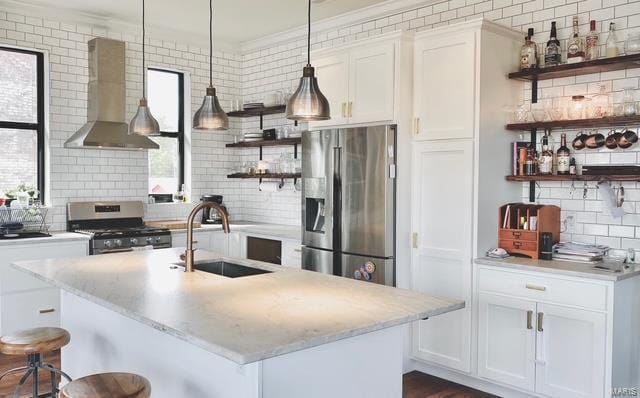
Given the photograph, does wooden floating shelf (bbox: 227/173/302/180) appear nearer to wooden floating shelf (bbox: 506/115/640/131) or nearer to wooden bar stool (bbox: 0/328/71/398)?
wooden floating shelf (bbox: 506/115/640/131)

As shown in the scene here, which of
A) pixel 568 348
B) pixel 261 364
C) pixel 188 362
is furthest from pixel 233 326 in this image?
pixel 568 348

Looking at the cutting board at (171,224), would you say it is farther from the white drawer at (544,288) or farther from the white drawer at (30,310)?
the white drawer at (544,288)

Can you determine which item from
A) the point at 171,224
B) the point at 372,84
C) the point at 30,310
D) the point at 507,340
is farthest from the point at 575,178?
the point at 30,310

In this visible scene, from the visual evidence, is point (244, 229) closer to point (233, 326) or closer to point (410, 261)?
point (410, 261)

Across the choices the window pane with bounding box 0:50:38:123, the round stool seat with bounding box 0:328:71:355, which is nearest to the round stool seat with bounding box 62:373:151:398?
the round stool seat with bounding box 0:328:71:355

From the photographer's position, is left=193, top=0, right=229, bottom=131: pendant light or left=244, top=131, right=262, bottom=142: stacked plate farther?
left=244, top=131, right=262, bottom=142: stacked plate

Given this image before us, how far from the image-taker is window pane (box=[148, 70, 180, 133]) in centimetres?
625

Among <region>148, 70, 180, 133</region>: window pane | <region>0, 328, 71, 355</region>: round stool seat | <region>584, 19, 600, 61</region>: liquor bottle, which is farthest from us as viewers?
<region>148, 70, 180, 133</region>: window pane

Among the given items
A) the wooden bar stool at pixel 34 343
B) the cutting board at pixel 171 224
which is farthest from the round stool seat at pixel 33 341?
the cutting board at pixel 171 224

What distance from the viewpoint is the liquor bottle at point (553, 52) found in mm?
3910

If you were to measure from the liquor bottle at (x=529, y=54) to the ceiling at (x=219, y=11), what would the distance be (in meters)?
1.49

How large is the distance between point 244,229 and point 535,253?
2982 mm

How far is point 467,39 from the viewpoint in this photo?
154 inches

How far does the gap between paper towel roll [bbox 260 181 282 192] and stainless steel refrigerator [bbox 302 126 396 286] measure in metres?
1.34
